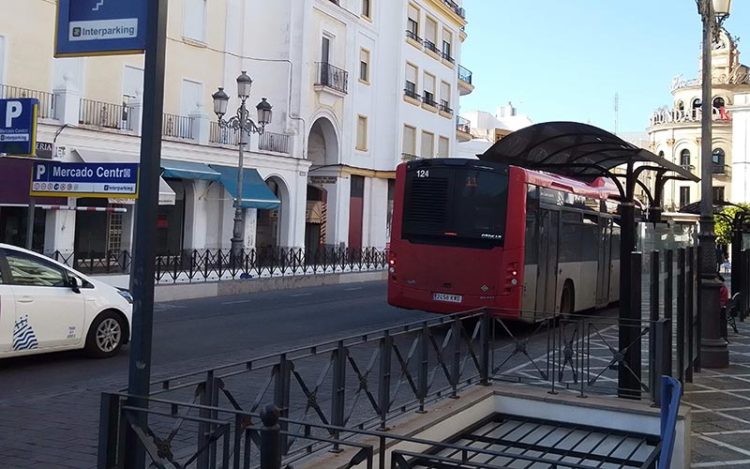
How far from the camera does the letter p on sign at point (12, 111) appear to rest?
15.3 meters

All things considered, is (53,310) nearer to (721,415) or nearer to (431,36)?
(721,415)

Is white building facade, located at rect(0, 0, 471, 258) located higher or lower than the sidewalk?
higher

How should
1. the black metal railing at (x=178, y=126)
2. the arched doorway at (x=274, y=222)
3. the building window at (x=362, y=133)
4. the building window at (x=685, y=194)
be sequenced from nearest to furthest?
the black metal railing at (x=178, y=126)
the arched doorway at (x=274, y=222)
the building window at (x=362, y=133)
the building window at (x=685, y=194)

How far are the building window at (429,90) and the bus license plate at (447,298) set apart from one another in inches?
1264

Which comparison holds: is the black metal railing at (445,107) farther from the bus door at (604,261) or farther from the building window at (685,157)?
the building window at (685,157)

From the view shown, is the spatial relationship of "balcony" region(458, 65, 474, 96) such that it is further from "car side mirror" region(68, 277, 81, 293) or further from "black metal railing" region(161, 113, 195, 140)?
"car side mirror" region(68, 277, 81, 293)

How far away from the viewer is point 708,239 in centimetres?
1213

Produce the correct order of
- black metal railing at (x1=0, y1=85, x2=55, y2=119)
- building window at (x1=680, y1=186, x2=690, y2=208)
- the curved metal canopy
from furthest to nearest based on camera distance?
building window at (x1=680, y1=186, x2=690, y2=208), black metal railing at (x1=0, y1=85, x2=55, y2=119), the curved metal canopy

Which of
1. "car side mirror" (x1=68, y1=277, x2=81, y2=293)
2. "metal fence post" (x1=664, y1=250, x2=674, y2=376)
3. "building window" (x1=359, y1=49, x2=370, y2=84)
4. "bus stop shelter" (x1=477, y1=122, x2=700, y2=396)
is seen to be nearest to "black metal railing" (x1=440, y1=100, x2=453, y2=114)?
"building window" (x1=359, y1=49, x2=370, y2=84)

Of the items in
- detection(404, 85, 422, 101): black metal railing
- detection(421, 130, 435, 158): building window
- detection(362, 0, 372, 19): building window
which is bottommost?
detection(421, 130, 435, 158): building window

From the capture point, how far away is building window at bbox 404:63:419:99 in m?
43.0

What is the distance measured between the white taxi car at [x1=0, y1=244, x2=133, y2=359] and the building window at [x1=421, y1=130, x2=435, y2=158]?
35.4 metres

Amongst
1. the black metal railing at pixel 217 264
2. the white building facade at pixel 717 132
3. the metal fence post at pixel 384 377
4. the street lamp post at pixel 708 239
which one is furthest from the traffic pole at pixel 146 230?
the white building facade at pixel 717 132

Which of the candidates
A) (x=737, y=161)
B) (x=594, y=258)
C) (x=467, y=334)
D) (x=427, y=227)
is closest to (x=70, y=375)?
(x=467, y=334)
